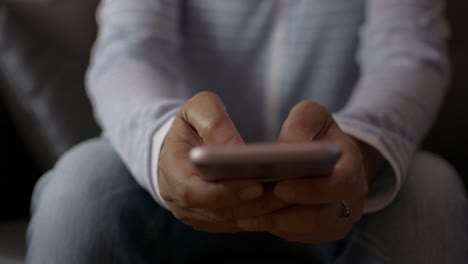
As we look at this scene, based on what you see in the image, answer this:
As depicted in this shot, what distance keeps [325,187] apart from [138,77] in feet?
0.99

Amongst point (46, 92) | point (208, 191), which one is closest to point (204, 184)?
point (208, 191)

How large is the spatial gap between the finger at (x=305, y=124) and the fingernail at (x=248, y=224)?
65 millimetres

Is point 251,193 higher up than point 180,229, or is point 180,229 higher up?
point 251,193

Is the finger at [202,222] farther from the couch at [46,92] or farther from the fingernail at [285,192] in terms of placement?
the couch at [46,92]

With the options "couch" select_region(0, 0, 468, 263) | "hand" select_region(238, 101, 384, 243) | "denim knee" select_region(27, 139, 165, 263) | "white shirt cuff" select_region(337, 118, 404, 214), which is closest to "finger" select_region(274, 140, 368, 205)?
"hand" select_region(238, 101, 384, 243)

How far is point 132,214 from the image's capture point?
0.57 metres

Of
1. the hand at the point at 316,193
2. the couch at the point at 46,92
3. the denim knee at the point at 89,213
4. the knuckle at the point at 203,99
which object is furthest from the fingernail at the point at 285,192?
the couch at the point at 46,92

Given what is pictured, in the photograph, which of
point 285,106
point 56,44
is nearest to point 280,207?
point 285,106

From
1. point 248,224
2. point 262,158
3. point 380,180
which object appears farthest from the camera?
point 380,180

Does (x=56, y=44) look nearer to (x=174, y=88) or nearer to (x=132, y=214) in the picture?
(x=174, y=88)

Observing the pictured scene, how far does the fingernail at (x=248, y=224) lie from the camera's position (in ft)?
1.43

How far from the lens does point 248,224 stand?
17.3 inches

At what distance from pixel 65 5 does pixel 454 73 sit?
1.89ft

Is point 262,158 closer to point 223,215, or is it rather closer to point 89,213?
point 223,215
